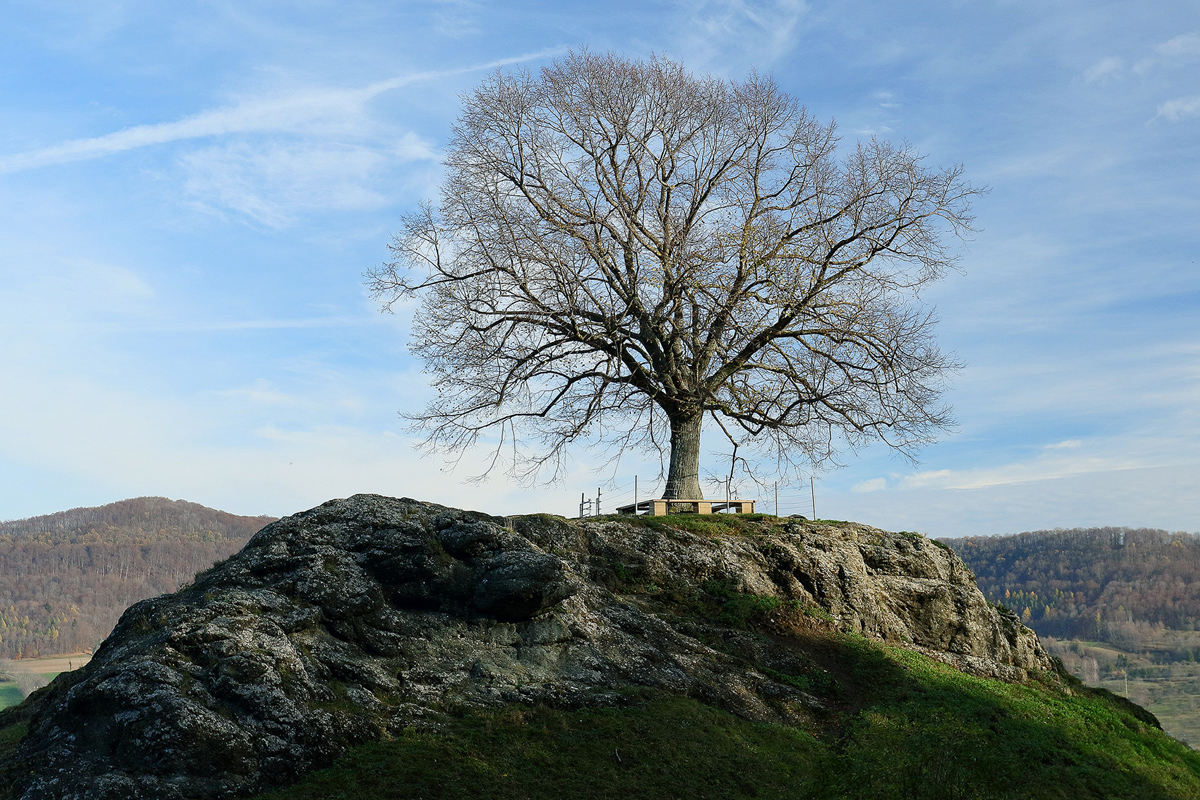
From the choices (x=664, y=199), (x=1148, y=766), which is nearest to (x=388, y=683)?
(x=1148, y=766)

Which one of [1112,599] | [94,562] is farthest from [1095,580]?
[94,562]

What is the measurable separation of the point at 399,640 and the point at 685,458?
45.6ft

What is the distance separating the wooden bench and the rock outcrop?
3149 millimetres

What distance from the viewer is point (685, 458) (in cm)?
2508

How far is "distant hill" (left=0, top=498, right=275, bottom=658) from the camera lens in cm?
12631

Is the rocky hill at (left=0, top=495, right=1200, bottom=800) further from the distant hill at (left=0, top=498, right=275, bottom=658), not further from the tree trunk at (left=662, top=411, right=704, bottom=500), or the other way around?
the distant hill at (left=0, top=498, right=275, bottom=658)

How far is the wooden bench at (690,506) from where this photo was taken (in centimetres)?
2380

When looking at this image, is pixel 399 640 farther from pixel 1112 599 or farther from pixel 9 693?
pixel 1112 599

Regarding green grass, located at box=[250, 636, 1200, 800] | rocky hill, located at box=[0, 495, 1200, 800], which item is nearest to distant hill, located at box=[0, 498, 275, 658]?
rocky hill, located at box=[0, 495, 1200, 800]

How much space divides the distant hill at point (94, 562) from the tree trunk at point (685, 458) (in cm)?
11434

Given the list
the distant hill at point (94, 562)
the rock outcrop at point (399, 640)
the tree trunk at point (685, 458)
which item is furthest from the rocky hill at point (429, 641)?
the distant hill at point (94, 562)

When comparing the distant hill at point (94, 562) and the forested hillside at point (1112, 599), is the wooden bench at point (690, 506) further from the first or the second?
the distant hill at point (94, 562)

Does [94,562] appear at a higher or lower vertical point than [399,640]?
lower

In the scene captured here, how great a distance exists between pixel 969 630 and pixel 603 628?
1236 centimetres
